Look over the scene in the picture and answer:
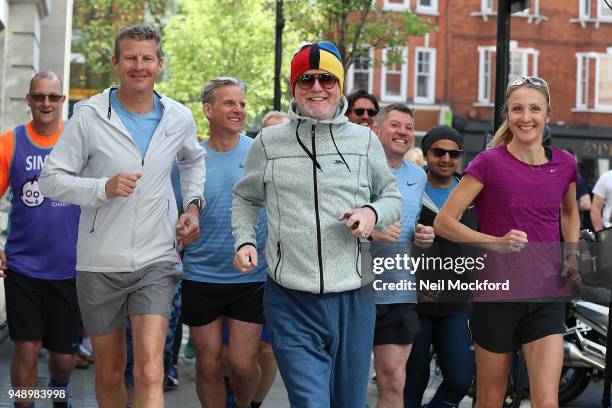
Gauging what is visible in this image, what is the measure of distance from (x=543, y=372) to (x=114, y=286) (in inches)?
83.4

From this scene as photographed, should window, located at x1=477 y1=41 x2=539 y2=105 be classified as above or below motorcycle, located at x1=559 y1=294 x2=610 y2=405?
above

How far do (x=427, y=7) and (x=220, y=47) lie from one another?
832 centimetres

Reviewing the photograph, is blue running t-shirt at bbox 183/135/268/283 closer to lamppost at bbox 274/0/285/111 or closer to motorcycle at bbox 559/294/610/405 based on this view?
motorcycle at bbox 559/294/610/405

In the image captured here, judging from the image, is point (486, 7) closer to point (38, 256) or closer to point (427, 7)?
point (427, 7)

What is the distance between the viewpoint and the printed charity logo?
7.65 metres

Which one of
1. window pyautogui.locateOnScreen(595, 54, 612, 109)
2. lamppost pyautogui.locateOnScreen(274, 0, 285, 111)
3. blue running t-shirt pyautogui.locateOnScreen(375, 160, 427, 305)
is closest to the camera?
blue running t-shirt pyautogui.locateOnScreen(375, 160, 427, 305)

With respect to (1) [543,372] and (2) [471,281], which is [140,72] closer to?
(2) [471,281]

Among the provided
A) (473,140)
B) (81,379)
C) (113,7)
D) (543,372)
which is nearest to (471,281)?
(543,372)

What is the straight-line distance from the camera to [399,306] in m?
7.04

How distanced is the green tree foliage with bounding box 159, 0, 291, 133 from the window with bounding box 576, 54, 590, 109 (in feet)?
40.4

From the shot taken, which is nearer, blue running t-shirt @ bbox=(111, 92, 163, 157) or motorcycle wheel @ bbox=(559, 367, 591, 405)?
blue running t-shirt @ bbox=(111, 92, 163, 157)

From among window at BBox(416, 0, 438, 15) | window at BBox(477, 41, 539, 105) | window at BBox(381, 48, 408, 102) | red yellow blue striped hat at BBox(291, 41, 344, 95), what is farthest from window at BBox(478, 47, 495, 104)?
red yellow blue striped hat at BBox(291, 41, 344, 95)

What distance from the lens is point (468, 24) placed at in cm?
4888

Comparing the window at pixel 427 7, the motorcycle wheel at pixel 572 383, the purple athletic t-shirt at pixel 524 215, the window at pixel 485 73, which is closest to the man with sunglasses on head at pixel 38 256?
the purple athletic t-shirt at pixel 524 215
